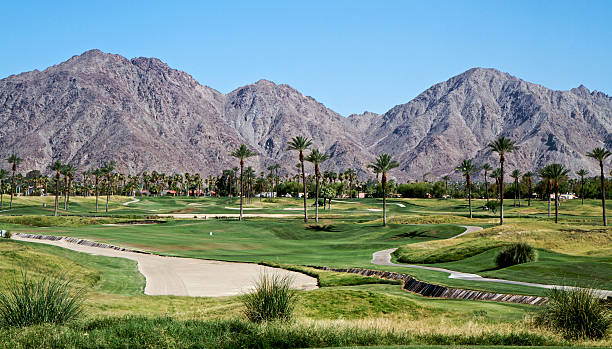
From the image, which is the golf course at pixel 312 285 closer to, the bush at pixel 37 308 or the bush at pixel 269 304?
the bush at pixel 269 304

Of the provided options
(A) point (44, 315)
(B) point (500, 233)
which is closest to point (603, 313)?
(A) point (44, 315)

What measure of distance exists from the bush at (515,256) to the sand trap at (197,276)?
14.6m

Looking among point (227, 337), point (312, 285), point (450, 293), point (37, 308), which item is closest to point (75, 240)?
point (312, 285)

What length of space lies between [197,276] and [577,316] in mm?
30723

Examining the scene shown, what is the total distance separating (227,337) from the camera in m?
15.3

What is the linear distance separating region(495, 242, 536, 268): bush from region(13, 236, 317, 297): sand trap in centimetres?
1460

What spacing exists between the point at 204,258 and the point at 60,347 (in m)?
41.6

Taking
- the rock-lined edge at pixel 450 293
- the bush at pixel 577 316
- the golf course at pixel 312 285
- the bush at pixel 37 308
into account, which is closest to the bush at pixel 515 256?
the golf course at pixel 312 285

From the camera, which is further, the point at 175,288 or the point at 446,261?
the point at 446,261

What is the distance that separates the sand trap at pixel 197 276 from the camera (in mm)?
35750

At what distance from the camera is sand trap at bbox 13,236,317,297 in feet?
117

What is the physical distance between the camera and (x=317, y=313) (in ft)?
78.3

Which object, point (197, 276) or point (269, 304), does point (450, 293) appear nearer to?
point (269, 304)

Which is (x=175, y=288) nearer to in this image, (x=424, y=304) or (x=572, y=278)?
(x=424, y=304)
